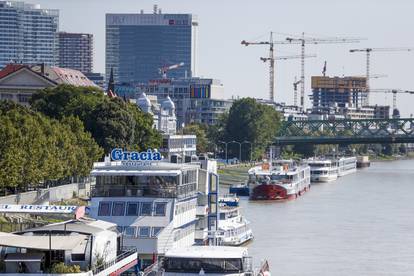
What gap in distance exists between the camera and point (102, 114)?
113375mm

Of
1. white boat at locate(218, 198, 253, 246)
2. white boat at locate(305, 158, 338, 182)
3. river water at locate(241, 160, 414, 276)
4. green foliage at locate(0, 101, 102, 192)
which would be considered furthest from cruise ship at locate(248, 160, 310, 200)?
white boat at locate(218, 198, 253, 246)

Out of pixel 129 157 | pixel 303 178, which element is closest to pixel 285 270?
pixel 129 157

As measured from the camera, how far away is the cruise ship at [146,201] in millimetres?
51781

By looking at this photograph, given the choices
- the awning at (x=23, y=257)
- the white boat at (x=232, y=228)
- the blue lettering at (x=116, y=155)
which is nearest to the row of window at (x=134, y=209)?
the blue lettering at (x=116, y=155)

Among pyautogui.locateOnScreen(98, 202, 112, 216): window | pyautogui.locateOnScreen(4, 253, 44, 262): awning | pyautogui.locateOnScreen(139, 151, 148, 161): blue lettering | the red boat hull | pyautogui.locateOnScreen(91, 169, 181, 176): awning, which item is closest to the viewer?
pyautogui.locateOnScreen(4, 253, 44, 262): awning

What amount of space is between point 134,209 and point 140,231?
120cm

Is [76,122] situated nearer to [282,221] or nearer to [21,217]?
[282,221]

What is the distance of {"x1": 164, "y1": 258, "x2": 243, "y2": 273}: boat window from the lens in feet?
146

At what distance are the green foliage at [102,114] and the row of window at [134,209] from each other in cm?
5005

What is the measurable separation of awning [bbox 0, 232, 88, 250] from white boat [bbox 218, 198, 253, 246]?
80.5 ft

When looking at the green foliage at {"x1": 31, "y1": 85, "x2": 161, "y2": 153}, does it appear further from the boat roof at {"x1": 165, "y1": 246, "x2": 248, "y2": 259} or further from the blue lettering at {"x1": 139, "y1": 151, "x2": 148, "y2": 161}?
the boat roof at {"x1": 165, "y1": 246, "x2": 248, "y2": 259}

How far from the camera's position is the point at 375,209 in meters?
101

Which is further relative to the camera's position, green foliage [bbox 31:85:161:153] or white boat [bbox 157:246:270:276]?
green foliage [bbox 31:85:161:153]

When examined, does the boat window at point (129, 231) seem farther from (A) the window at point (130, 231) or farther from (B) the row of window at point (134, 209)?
(B) the row of window at point (134, 209)
